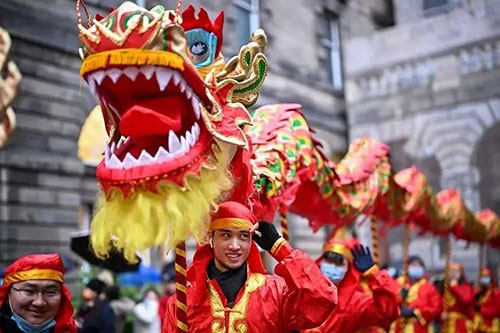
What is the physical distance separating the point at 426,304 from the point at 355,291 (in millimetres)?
2803

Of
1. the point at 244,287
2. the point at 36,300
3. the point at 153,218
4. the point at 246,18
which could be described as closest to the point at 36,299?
the point at 36,300

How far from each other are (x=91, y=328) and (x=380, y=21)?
504 inches

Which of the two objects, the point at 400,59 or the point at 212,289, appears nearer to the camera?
the point at 212,289

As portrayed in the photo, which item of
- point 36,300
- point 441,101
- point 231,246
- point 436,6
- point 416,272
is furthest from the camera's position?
point 436,6

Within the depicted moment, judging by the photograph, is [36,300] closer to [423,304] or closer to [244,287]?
[244,287]

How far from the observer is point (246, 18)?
41.5 ft

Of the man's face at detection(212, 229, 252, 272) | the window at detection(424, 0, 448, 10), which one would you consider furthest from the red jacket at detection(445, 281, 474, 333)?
the window at detection(424, 0, 448, 10)

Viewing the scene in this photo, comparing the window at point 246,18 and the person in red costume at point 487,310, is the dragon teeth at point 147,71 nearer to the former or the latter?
the person in red costume at point 487,310

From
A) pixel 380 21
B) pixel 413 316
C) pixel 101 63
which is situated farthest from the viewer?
pixel 380 21

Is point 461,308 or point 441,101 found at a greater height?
point 441,101

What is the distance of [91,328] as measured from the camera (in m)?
5.61

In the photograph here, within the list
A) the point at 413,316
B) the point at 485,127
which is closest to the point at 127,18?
the point at 413,316

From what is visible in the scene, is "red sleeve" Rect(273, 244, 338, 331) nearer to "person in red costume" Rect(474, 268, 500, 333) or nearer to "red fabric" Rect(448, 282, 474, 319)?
"red fabric" Rect(448, 282, 474, 319)

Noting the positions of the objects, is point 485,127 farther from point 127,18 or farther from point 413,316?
point 127,18
